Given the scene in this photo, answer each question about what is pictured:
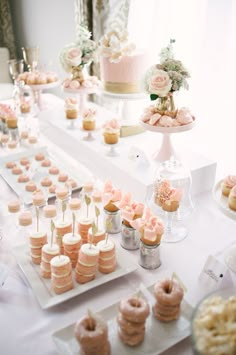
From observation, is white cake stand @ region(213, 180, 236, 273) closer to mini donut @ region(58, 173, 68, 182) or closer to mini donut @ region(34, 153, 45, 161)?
mini donut @ region(58, 173, 68, 182)

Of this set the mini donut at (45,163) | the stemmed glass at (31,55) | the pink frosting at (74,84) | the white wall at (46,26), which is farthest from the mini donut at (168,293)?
the white wall at (46,26)

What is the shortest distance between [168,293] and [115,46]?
46.6 inches

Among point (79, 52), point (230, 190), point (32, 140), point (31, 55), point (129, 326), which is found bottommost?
point (32, 140)

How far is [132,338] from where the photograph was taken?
0.96 m

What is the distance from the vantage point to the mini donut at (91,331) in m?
0.87

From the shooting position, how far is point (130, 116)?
6.68ft

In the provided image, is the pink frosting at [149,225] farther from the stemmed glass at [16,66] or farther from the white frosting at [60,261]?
the stemmed glass at [16,66]

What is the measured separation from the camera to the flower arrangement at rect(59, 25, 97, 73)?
2.09 metres

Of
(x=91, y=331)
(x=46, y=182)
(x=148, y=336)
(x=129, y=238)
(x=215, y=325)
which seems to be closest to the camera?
(x=215, y=325)

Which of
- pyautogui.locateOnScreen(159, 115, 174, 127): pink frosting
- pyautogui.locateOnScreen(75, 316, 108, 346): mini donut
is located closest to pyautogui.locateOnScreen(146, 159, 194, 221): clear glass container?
pyautogui.locateOnScreen(159, 115, 174, 127): pink frosting

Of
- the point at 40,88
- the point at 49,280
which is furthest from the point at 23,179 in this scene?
the point at 40,88

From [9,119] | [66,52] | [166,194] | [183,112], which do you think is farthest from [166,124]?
[9,119]

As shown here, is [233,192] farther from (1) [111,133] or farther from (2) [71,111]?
(2) [71,111]

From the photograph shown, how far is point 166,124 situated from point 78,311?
32.0 inches
